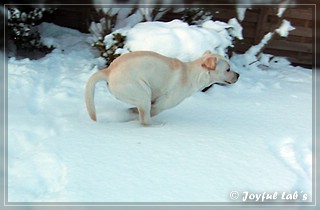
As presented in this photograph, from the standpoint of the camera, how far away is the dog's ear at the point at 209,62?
383cm

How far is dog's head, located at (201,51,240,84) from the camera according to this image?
3846mm

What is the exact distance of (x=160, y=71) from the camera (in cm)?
372

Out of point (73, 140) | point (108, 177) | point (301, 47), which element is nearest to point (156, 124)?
point (73, 140)

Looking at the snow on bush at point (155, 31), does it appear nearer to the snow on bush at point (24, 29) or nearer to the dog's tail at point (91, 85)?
the snow on bush at point (24, 29)

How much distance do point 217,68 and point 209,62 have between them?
0.12 meters

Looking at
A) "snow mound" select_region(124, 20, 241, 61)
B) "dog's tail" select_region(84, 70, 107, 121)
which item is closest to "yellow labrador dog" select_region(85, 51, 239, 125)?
"dog's tail" select_region(84, 70, 107, 121)

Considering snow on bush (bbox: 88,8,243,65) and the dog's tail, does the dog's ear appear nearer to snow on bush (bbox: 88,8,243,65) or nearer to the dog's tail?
the dog's tail

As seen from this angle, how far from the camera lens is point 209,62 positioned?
3840mm

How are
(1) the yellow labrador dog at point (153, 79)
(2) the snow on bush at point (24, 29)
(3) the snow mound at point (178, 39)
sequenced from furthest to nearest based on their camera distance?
(2) the snow on bush at point (24, 29)
(3) the snow mound at point (178, 39)
(1) the yellow labrador dog at point (153, 79)

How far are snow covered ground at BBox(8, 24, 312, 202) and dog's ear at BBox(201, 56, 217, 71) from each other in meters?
0.53

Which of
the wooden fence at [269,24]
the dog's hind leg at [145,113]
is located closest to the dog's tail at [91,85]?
the dog's hind leg at [145,113]

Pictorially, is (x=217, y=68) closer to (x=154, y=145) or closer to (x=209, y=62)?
(x=209, y=62)

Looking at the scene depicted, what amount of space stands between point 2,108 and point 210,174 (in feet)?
7.06

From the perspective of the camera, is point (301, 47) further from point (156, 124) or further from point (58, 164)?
point (58, 164)
